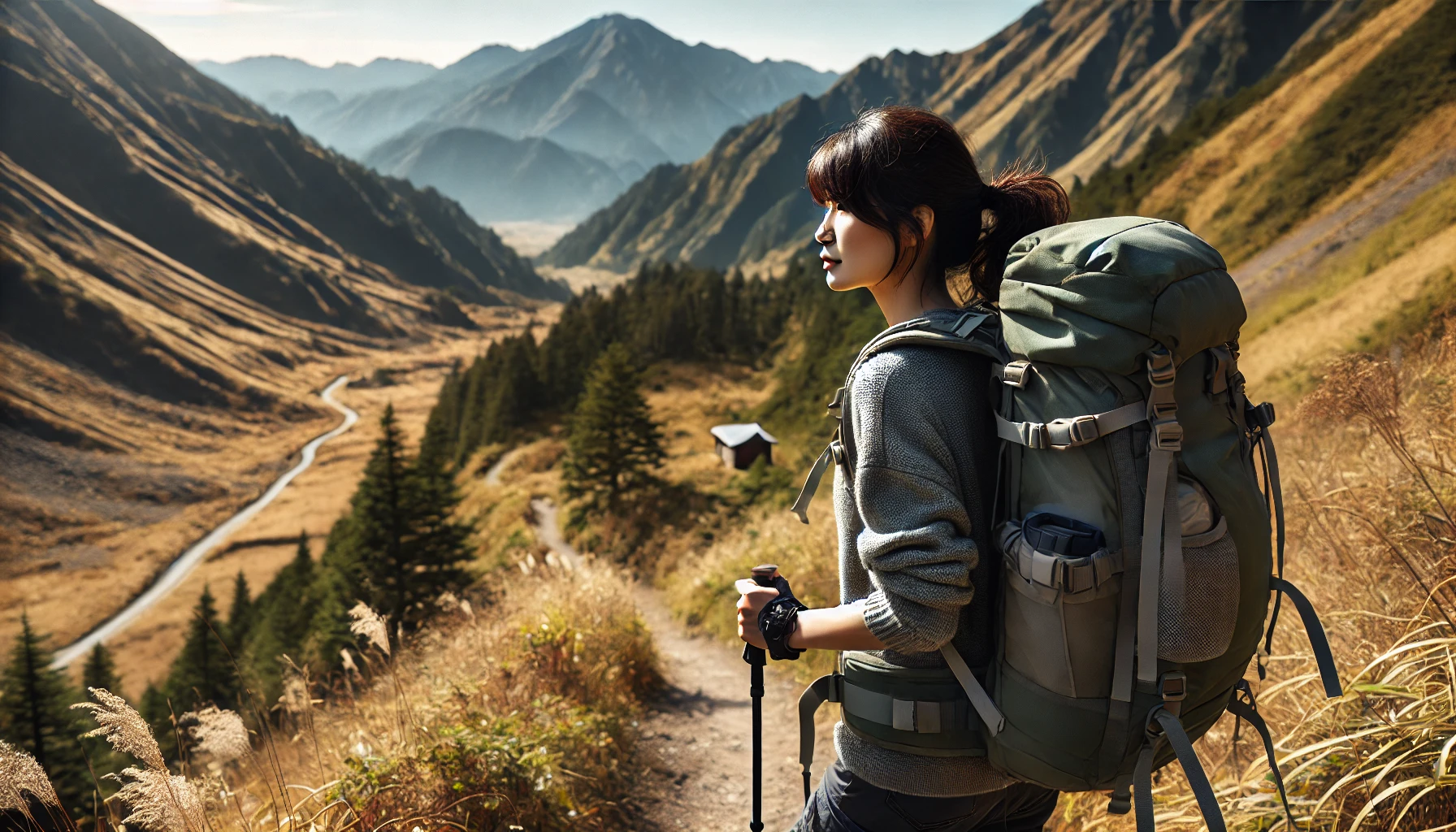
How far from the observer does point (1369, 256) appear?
757 inches

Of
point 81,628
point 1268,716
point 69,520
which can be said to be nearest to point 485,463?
point 81,628

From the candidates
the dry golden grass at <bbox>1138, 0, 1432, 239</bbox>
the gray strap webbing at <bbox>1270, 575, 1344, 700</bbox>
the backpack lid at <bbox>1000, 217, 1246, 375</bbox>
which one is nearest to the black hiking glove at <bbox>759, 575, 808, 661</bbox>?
the backpack lid at <bbox>1000, 217, 1246, 375</bbox>

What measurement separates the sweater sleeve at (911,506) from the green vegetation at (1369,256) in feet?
66.5

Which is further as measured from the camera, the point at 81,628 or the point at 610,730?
the point at 81,628

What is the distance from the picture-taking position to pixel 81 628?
6138 centimetres

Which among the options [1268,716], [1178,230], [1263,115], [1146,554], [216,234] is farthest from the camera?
[216,234]

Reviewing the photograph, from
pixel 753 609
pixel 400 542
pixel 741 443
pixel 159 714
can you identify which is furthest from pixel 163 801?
pixel 159 714

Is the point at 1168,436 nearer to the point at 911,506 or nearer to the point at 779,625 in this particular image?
the point at 911,506

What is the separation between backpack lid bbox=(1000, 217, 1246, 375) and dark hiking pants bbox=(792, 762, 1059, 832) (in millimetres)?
1107

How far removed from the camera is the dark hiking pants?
2.00 metres

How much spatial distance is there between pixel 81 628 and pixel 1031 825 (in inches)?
3077

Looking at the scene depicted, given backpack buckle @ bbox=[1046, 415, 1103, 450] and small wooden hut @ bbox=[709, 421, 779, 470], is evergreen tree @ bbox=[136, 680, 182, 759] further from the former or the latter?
backpack buckle @ bbox=[1046, 415, 1103, 450]

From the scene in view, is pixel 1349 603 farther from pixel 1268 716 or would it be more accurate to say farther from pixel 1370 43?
pixel 1370 43

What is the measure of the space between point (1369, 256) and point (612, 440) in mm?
20395
